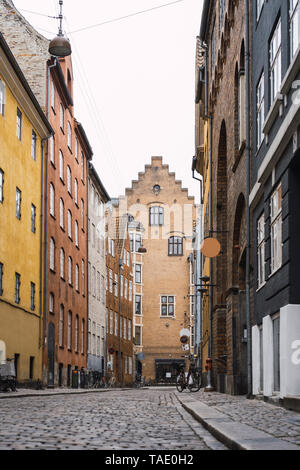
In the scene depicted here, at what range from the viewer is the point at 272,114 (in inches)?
568

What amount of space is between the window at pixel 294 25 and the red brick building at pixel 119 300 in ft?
157

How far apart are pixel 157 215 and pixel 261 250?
5956 centimetres

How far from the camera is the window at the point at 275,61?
1451cm

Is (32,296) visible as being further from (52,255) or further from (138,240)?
(138,240)

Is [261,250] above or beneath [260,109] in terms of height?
beneath

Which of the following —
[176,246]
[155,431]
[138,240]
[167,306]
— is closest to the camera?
[155,431]

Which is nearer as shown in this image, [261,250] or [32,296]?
[261,250]

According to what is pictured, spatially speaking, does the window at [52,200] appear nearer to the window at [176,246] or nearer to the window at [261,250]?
the window at [261,250]

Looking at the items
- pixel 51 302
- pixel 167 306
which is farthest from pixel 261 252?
pixel 167 306

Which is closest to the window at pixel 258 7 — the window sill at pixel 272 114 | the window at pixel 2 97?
the window sill at pixel 272 114

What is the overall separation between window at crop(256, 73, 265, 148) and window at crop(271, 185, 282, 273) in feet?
8.38

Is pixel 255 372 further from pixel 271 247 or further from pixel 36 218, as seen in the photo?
pixel 36 218
